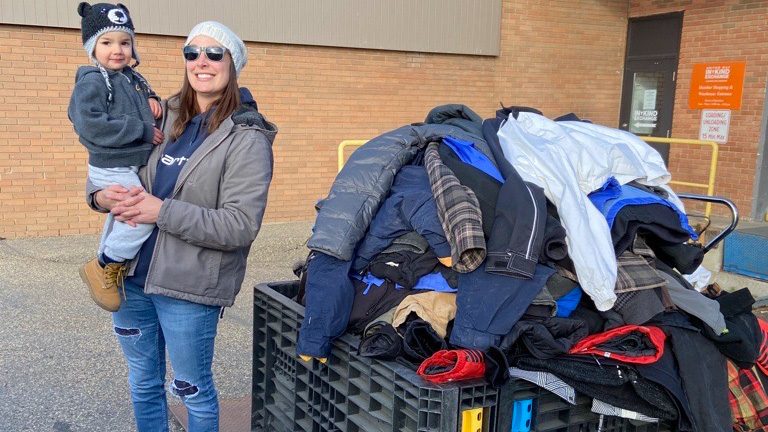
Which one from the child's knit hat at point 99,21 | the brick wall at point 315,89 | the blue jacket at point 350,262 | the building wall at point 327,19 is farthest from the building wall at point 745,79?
the child's knit hat at point 99,21

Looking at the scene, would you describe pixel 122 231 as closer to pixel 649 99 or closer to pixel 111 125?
pixel 111 125

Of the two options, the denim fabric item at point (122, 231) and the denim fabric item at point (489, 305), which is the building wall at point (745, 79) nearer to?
the denim fabric item at point (489, 305)

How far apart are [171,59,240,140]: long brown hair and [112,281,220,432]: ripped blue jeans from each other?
0.64 meters

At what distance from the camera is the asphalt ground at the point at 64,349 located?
3824 millimetres

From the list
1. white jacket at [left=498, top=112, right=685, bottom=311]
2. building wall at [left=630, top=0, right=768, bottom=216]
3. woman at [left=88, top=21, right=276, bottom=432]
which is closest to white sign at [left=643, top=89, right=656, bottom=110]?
building wall at [left=630, top=0, right=768, bottom=216]

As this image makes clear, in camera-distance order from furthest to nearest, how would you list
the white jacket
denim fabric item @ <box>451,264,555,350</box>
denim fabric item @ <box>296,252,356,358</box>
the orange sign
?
1. the orange sign
2. denim fabric item @ <box>296,252,356,358</box>
3. the white jacket
4. denim fabric item @ <box>451,264,555,350</box>

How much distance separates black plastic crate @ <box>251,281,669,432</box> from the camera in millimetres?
1979

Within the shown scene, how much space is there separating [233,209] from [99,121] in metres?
0.64

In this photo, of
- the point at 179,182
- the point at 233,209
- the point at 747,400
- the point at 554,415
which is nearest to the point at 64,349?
the point at 179,182

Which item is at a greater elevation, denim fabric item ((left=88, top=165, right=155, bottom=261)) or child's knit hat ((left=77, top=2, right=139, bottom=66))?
child's knit hat ((left=77, top=2, right=139, bottom=66))

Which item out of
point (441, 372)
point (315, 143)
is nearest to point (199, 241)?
point (441, 372)

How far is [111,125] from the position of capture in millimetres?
2611

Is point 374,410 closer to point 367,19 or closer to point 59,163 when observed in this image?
point 59,163

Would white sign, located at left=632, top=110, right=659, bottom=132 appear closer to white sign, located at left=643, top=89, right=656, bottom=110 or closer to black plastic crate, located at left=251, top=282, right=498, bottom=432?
white sign, located at left=643, top=89, right=656, bottom=110
